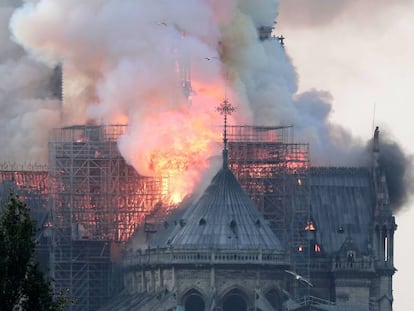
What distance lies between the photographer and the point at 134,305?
162 meters

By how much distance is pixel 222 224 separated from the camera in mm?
160750

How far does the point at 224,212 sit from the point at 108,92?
548 inches

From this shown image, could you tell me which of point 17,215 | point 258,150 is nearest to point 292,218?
point 258,150

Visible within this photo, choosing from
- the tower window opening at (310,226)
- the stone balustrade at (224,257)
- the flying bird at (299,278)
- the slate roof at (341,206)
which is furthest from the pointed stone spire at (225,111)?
the slate roof at (341,206)

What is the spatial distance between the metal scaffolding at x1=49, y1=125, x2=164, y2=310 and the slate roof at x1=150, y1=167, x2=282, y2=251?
23.5 feet

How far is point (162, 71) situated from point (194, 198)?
8.91 m

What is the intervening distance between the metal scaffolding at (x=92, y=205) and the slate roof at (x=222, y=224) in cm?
717

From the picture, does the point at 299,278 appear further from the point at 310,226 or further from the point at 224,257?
the point at 310,226

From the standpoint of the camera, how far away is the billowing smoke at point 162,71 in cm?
16662

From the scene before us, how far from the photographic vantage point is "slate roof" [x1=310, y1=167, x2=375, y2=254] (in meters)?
176

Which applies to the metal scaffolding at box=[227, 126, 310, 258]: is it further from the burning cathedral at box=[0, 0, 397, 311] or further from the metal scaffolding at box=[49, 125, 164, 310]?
the metal scaffolding at box=[49, 125, 164, 310]

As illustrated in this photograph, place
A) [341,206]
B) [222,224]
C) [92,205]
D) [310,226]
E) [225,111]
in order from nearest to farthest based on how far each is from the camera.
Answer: [222,224] < [225,111] < [92,205] < [310,226] < [341,206]

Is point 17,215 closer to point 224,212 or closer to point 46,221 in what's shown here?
point 224,212

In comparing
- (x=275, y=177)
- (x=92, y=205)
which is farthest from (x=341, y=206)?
(x=92, y=205)
